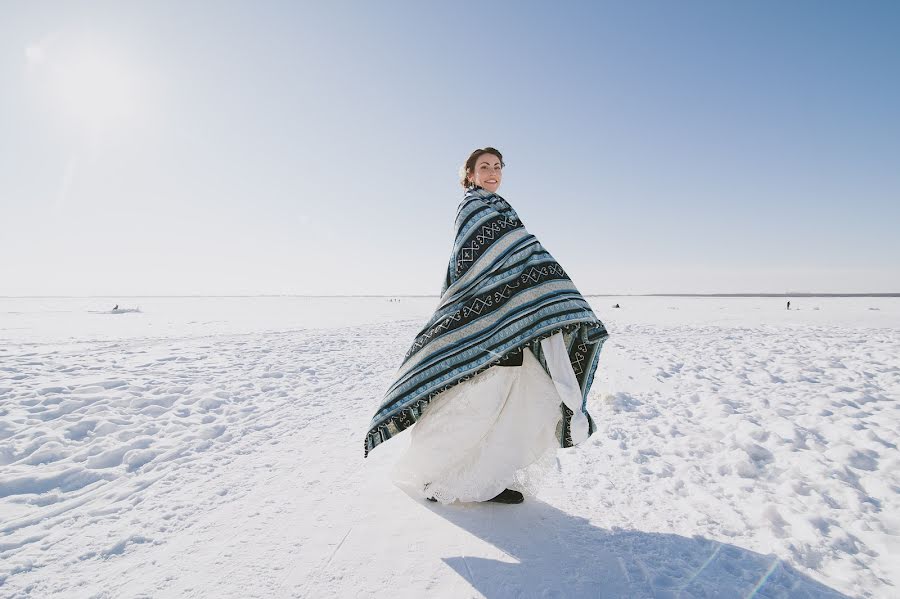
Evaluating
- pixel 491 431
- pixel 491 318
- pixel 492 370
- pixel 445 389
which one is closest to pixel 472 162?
pixel 491 318

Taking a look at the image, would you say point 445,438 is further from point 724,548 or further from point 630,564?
Result: point 724,548

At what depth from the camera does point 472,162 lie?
2.95 m

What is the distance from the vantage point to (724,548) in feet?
7.18

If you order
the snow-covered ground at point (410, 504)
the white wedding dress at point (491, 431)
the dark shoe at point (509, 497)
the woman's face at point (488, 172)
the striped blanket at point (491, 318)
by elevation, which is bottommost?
the snow-covered ground at point (410, 504)

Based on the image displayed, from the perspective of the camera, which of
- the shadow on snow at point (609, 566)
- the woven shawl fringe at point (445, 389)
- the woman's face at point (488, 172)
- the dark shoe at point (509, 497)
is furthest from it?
the woman's face at point (488, 172)

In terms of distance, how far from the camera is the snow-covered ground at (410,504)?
75.6 inches

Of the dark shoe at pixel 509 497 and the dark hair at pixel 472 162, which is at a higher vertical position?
the dark hair at pixel 472 162

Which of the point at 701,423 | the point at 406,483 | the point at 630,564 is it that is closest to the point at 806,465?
the point at 701,423

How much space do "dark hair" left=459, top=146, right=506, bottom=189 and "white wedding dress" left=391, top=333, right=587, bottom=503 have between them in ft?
4.50

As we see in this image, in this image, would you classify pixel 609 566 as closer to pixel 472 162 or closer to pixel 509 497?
pixel 509 497

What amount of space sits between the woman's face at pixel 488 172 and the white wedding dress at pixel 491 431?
1.19 m

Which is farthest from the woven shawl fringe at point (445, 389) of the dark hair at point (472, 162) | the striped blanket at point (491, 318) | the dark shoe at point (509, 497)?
the dark hair at point (472, 162)

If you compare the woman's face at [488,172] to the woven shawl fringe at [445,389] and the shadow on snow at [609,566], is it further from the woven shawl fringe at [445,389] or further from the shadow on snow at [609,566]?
the shadow on snow at [609,566]

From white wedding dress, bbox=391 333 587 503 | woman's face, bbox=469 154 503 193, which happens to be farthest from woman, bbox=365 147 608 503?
woman's face, bbox=469 154 503 193
